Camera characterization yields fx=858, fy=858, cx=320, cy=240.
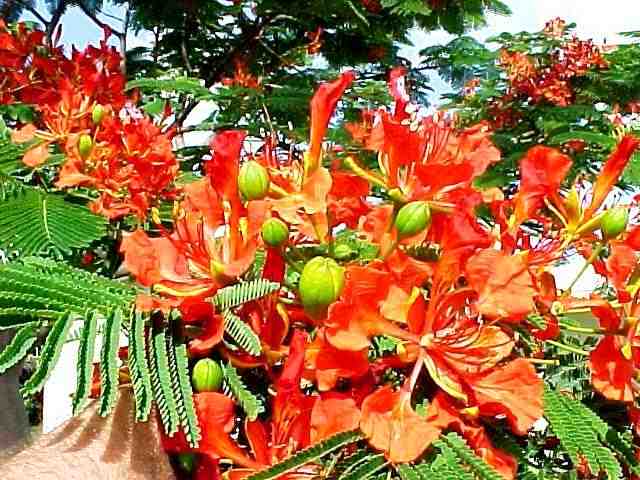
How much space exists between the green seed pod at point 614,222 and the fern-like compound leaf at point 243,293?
30 centimetres

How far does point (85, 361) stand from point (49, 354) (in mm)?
23

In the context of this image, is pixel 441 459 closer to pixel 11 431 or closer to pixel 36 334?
pixel 36 334

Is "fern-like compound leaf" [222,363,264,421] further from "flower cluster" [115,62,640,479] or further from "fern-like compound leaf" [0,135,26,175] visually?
"fern-like compound leaf" [0,135,26,175]

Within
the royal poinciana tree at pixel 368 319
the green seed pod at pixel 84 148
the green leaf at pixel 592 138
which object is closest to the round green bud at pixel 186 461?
the royal poinciana tree at pixel 368 319

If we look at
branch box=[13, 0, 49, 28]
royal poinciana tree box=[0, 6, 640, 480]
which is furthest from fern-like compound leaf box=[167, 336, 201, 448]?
branch box=[13, 0, 49, 28]

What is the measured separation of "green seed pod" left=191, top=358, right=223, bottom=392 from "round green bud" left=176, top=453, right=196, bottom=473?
0.05m

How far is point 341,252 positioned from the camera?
67 cm

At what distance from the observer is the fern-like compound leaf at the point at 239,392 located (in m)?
0.58

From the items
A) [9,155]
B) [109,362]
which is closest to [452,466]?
[109,362]

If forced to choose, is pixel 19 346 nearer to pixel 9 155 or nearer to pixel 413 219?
pixel 413 219

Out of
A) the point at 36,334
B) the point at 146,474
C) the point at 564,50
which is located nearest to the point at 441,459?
the point at 146,474

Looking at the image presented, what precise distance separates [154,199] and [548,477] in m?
1.02

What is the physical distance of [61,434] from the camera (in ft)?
1.82

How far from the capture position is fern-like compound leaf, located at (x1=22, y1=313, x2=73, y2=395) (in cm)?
54
